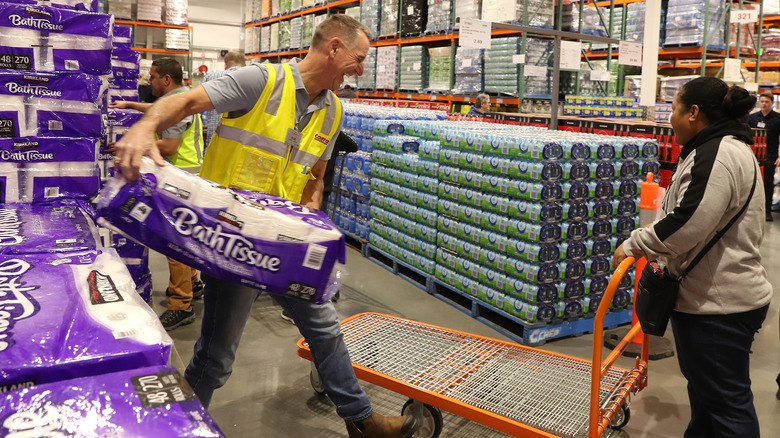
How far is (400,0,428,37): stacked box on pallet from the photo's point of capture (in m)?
11.7

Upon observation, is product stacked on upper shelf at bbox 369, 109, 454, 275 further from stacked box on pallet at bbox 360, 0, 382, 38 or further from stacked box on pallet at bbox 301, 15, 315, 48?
stacked box on pallet at bbox 301, 15, 315, 48

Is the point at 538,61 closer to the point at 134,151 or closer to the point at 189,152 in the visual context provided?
the point at 189,152

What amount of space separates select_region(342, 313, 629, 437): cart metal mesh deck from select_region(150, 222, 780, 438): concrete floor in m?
0.32

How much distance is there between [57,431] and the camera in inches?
→ 37.2

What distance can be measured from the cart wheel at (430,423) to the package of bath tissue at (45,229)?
1.80 m

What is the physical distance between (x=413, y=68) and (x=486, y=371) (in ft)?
30.5

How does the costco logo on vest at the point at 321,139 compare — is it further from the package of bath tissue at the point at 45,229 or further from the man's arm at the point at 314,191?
the package of bath tissue at the point at 45,229

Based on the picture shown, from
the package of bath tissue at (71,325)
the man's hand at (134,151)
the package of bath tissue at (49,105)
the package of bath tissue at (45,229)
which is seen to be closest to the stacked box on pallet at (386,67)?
the package of bath tissue at (49,105)

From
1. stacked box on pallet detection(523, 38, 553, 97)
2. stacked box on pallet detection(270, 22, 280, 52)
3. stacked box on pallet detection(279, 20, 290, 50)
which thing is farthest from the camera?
stacked box on pallet detection(270, 22, 280, 52)

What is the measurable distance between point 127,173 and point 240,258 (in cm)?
35

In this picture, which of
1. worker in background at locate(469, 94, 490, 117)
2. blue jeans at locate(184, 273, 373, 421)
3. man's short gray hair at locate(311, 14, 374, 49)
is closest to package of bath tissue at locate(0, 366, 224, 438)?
blue jeans at locate(184, 273, 373, 421)

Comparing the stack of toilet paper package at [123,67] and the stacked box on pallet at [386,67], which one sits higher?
the stacked box on pallet at [386,67]

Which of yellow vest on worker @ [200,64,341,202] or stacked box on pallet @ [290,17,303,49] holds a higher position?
stacked box on pallet @ [290,17,303,49]

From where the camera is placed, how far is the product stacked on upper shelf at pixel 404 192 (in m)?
5.94
